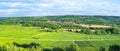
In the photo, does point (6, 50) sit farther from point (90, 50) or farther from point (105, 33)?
point (105, 33)

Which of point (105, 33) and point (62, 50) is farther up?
point (62, 50)

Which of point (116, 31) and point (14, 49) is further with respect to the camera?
point (116, 31)

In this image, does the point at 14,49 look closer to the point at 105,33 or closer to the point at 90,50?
the point at 90,50

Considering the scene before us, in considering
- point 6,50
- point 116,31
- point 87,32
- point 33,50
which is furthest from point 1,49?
Result: point 116,31

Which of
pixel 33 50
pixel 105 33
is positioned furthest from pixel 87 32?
pixel 33 50

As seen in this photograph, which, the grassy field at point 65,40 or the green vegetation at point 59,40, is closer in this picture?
the green vegetation at point 59,40

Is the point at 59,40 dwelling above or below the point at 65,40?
above

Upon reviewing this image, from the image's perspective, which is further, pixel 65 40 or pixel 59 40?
pixel 65 40

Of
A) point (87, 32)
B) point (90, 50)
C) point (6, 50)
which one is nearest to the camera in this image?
point (6, 50)

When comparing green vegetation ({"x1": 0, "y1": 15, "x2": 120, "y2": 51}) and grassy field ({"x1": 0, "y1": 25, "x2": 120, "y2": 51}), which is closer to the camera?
green vegetation ({"x1": 0, "y1": 15, "x2": 120, "y2": 51})

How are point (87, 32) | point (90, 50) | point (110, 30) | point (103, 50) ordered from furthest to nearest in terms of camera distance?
1. point (110, 30)
2. point (87, 32)
3. point (90, 50)
4. point (103, 50)
